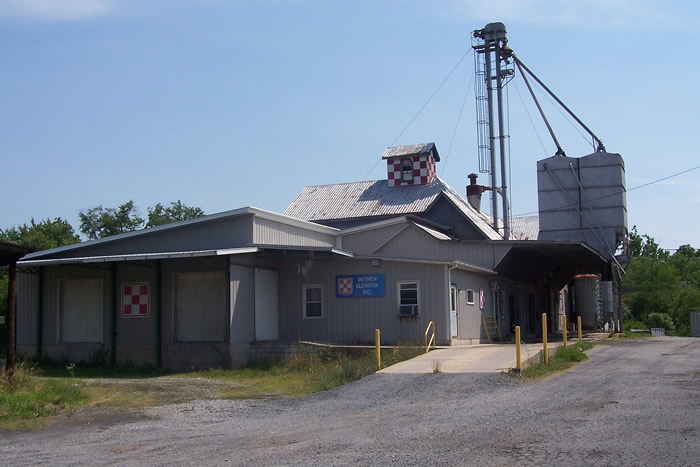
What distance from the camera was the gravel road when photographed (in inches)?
317

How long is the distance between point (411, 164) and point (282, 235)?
1443 centimetres

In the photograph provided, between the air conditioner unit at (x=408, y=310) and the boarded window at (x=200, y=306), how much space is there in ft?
16.7

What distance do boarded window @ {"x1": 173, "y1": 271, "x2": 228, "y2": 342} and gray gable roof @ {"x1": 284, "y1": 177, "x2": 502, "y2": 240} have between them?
45.2 ft

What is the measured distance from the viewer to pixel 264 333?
855 inches

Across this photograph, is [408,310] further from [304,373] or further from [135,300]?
[135,300]

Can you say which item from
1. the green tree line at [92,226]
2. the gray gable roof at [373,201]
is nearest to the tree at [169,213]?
the green tree line at [92,226]

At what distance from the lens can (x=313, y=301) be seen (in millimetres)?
22562

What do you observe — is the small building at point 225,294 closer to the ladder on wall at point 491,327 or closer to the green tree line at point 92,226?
the ladder on wall at point 491,327

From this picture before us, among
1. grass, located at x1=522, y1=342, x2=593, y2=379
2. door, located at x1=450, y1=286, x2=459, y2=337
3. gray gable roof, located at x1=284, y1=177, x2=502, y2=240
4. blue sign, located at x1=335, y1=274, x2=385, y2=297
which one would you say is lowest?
grass, located at x1=522, y1=342, x2=593, y2=379

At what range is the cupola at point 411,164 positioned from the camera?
35656 mm

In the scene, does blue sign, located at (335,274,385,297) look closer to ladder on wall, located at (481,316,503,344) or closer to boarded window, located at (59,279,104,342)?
ladder on wall, located at (481,316,503,344)

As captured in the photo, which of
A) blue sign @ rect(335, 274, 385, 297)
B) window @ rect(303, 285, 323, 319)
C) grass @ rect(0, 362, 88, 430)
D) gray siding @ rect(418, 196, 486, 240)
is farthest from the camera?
gray siding @ rect(418, 196, 486, 240)

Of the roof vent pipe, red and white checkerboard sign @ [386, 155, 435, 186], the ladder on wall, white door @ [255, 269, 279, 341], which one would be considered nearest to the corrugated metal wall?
white door @ [255, 269, 279, 341]

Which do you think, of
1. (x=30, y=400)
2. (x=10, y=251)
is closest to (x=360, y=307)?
(x=10, y=251)
